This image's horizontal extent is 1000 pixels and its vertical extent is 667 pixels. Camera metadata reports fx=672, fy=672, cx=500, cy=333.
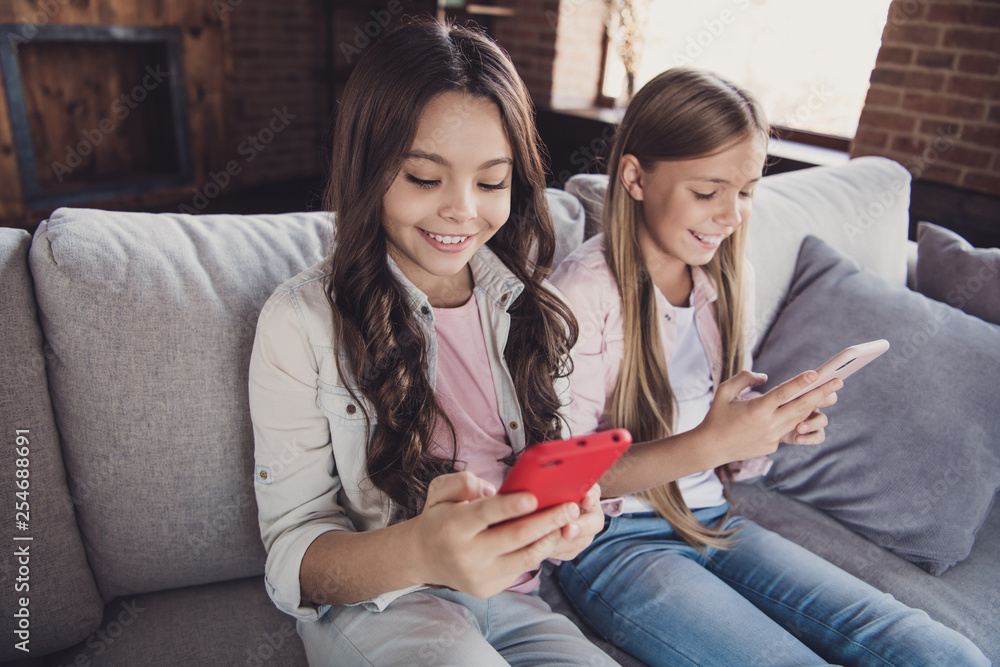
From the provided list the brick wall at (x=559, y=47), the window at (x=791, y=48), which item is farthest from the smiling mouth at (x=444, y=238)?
the brick wall at (x=559, y=47)

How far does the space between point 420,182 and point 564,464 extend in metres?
0.50

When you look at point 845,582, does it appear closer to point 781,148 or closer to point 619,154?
point 619,154

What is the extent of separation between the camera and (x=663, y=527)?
4.26 ft

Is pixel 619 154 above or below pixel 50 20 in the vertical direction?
below

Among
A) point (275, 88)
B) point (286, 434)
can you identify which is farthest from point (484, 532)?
point (275, 88)

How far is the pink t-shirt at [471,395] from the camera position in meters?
1.08

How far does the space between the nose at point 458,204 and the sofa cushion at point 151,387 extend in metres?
→ 0.37

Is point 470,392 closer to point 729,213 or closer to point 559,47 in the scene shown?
point 729,213

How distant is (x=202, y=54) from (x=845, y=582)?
435 centimetres

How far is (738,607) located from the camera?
3.70ft

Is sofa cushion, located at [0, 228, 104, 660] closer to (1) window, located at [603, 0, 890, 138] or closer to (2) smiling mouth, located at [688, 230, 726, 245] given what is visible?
(2) smiling mouth, located at [688, 230, 726, 245]

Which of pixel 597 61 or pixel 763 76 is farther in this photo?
pixel 597 61

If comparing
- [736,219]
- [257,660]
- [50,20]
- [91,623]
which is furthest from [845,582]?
[50,20]

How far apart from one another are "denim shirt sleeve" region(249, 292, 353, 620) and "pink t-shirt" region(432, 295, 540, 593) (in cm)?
21
